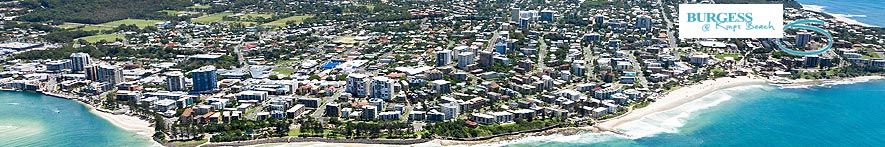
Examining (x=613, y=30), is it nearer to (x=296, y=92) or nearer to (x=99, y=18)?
(x=296, y=92)

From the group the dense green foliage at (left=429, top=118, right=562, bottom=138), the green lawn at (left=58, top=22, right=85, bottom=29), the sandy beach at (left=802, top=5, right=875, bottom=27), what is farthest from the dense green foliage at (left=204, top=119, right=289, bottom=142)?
the sandy beach at (left=802, top=5, right=875, bottom=27)

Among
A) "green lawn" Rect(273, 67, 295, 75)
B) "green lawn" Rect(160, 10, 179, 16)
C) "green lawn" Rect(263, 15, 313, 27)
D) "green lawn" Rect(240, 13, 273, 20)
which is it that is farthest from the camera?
"green lawn" Rect(160, 10, 179, 16)

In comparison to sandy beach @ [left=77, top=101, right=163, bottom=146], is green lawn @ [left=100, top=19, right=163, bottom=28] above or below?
above

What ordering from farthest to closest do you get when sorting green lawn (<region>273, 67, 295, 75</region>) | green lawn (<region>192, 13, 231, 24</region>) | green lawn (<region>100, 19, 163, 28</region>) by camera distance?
green lawn (<region>192, 13, 231, 24</region>) < green lawn (<region>100, 19, 163, 28</region>) < green lawn (<region>273, 67, 295, 75</region>)

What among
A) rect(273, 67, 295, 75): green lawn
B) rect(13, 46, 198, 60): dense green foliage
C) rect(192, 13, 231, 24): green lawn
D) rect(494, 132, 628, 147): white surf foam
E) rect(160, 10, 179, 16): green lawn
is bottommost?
rect(494, 132, 628, 147): white surf foam

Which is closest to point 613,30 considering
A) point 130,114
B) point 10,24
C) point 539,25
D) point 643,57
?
point 539,25

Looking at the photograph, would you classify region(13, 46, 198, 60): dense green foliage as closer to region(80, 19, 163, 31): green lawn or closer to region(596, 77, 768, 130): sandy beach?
region(80, 19, 163, 31): green lawn

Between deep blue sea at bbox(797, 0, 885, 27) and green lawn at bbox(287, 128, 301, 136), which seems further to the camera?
deep blue sea at bbox(797, 0, 885, 27)
